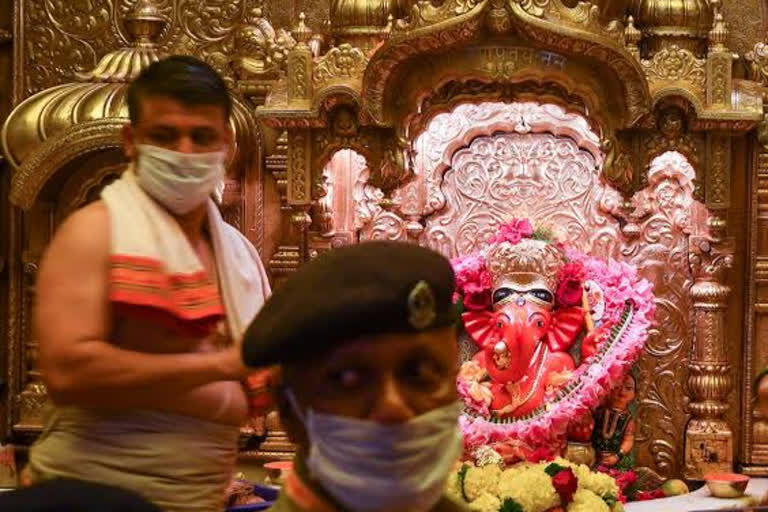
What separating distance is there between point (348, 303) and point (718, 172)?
5.25 m

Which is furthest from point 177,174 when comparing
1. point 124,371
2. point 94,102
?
point 94,102

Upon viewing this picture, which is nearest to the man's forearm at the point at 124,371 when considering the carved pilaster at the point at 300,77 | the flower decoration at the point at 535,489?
the flower decoration at the point at 535,489

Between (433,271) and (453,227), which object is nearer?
(433,271)

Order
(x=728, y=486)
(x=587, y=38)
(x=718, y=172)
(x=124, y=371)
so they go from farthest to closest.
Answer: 1. (x=718, y=172)
2. (x=587, y=38)
3. (x=728, y=486)
4. (x=124, y=371)

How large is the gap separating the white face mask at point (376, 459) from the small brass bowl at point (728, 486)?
15.6 feet

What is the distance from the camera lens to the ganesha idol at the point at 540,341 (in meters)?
6.74

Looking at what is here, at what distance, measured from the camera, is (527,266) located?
688 centimetres

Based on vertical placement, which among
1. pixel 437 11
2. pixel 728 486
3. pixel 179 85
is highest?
pixel 437 11

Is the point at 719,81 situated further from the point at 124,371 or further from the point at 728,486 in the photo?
the point at 124,371

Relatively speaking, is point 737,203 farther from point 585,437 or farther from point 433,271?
point 433,271

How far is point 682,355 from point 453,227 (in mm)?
1118

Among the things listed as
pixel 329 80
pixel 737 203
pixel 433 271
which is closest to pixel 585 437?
pixel 737 203

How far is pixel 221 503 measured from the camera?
2.84 meters

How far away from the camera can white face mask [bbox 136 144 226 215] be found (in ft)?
9.09
